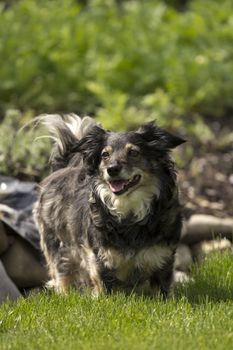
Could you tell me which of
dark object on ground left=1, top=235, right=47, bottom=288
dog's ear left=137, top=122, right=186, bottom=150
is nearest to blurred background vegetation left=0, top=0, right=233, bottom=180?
dark object on ground left=1, top=235, right=47, bottom=288

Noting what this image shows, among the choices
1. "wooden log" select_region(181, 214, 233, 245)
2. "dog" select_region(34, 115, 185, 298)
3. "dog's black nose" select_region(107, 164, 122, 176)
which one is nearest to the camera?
"dog's black nose" select_region(107, 164, 122, 176)

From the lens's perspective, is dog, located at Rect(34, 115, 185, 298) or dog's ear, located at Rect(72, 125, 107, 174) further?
dog's ear, located at Rect(72, 125, 107, 174)

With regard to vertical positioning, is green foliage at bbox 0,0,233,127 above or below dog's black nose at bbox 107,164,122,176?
below

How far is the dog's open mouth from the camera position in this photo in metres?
7.10

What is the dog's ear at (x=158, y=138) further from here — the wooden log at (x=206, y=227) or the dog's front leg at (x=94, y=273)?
the wooden log at (x=206, y=227)

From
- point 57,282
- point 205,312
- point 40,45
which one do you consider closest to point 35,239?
point 57,282

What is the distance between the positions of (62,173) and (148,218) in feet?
3.78

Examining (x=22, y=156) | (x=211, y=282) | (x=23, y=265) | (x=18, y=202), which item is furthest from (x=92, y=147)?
(x=22, y=156)

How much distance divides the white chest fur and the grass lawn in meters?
0.31

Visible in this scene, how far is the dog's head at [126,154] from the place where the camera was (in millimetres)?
7105

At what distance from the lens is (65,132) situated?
8.31m

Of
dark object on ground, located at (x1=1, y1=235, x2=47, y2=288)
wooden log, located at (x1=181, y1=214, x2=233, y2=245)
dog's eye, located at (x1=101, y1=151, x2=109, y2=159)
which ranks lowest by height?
wooden log, located at (x1=181, y1=214, x2=233, y2=245)

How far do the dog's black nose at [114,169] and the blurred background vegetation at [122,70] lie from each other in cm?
416

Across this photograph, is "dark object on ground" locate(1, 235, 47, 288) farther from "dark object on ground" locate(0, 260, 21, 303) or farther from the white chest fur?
the white chest fur
